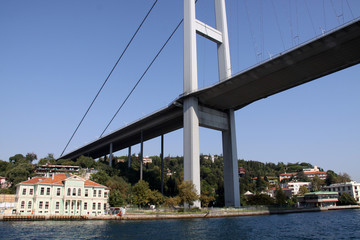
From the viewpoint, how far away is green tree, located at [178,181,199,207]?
108 feet

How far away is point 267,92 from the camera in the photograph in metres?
37.4

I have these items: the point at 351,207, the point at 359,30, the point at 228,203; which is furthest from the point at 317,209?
the point at 359,30

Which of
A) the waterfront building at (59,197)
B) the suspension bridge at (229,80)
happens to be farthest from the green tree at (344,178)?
the waterfront building at (59,197)

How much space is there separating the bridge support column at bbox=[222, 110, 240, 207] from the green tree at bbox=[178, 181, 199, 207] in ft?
22.8

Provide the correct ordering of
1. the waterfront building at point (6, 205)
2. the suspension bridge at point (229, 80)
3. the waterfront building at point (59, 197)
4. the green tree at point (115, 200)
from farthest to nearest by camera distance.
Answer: the green tree at point (115, 200) < the waterfront building at point (6, 205) < the waterfront building at point (59, 197) < the suspension bridge at point (229, 80)

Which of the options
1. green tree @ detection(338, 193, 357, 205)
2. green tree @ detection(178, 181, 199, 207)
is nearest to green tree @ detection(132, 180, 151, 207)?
green tree @ detection(178, 181, 199, 207)

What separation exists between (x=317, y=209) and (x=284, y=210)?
13749mm

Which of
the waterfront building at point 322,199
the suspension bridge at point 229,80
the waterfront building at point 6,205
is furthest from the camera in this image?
the waterfront building at point 322,199

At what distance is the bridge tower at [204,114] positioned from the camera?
36.0 meters

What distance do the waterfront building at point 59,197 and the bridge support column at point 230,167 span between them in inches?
597

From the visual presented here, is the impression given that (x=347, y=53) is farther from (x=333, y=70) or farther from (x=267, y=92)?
(x=267, y=92)

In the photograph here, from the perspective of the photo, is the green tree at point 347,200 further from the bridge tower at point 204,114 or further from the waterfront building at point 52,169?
the waterfront building at point 52,169

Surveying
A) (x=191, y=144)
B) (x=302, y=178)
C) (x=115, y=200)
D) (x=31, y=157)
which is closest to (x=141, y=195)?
(x=115, y=200)

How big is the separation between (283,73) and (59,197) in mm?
27091
